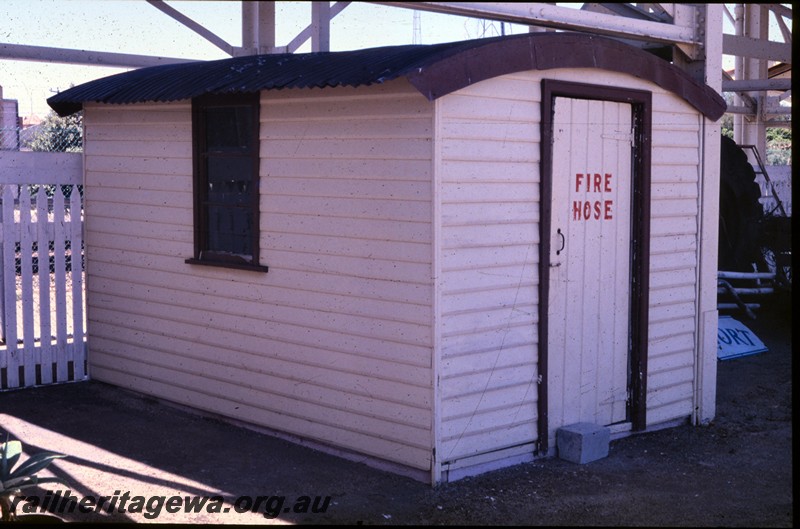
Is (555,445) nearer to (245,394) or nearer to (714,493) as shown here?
(714,493)

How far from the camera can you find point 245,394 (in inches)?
293

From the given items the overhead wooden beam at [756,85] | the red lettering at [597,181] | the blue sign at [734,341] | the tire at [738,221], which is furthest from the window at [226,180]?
the overhead wooden beam at [756,85]

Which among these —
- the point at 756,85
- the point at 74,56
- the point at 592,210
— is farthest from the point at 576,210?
the point at 756,85

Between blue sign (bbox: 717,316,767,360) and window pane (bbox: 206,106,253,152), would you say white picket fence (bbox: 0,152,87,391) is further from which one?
blue sign (bbox: 717,316,767,360)

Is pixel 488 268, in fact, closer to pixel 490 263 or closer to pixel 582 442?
pixel 490 263

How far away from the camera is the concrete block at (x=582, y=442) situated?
6.67 m

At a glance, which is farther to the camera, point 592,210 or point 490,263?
point 592,210

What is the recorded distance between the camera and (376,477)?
6.28 m

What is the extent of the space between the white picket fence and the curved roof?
768 millimetres

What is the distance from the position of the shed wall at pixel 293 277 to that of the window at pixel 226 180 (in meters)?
0.11

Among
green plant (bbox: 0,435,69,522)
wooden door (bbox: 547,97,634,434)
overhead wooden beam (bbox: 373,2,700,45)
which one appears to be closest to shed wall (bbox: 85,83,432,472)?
overhead wooden beam (bbox: 373,2,700,45)

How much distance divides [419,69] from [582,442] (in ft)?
8.98

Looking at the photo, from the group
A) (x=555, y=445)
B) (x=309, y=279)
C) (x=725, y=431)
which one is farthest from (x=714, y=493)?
(x=309, y=279)

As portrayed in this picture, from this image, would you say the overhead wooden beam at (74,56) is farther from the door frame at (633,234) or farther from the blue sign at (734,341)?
the blue sign at (734,341)
